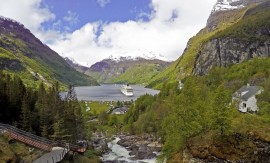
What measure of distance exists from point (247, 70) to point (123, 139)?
77.5 m

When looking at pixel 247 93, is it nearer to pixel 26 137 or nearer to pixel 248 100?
pixel 248 100

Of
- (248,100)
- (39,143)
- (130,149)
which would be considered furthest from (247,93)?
(39,143)

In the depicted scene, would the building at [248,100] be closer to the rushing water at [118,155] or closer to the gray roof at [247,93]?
the gray roof at [247,93]

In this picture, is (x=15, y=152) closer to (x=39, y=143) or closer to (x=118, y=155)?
(x=39, y=143)

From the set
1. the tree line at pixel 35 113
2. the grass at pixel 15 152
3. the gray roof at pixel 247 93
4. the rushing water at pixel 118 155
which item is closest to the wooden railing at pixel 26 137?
the grass at pixel 15 152

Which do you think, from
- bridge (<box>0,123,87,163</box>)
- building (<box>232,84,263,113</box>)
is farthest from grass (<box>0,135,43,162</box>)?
building (<box>232,84,263,113</box>)

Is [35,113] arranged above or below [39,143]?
above

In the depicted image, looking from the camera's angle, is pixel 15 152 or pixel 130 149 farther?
pixel 130 149

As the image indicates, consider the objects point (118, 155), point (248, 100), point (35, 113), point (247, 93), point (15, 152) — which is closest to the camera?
point (15, 152)

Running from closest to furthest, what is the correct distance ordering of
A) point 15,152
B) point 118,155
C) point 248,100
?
point 15,152 < point 118,155 < point 248,100

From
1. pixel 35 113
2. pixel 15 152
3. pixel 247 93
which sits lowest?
pixel 15 152

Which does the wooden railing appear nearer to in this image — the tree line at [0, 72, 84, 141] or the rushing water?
the tree line at [0, 72, 84, 141]

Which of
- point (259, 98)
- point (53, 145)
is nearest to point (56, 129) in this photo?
point (53, 145)

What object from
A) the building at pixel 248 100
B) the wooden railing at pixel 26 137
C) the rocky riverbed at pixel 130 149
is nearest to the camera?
the wooden railing at pixel 26 137
